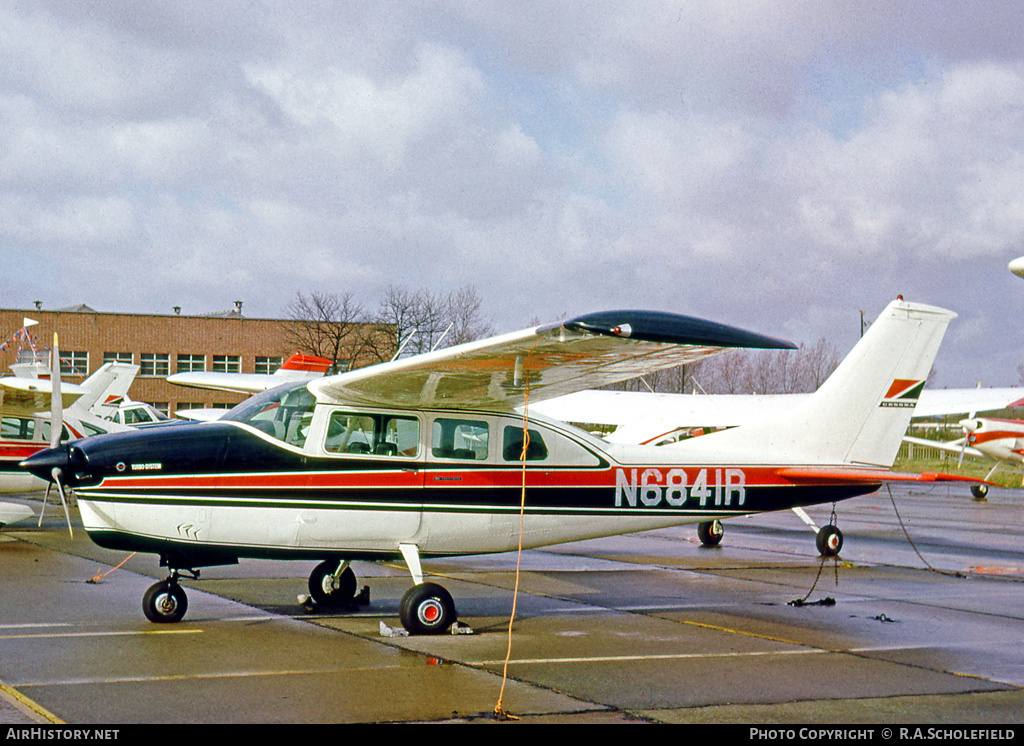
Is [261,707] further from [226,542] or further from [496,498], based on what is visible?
[496,498]

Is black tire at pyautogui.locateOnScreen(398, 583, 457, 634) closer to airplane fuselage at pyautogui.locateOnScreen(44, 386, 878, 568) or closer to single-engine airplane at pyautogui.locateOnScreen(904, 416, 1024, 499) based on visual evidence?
airplane fuselage at pyautogui.locateOnScreen(44, 386, 878, 568)

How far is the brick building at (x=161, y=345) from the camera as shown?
6200 centimetres

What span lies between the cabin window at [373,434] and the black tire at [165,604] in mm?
1893

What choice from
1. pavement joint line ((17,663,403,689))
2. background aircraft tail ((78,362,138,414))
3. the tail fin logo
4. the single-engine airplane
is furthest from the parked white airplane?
the single-engine airplane

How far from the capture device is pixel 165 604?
874 cm

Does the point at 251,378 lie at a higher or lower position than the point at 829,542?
higher

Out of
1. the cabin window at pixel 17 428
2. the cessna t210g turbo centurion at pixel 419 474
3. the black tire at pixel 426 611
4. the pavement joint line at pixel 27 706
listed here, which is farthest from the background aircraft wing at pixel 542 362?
the cabin window at pixel 17 428

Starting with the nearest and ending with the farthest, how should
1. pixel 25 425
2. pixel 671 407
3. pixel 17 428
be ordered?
pixel 17 428, pixel 25 425, pixel 671 407

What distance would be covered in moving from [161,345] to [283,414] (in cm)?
5901

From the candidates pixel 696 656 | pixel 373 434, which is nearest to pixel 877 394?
pixel 696 656

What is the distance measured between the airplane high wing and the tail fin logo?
11.9 meters

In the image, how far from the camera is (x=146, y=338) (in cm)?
6384

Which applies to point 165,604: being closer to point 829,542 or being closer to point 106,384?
point 829,542

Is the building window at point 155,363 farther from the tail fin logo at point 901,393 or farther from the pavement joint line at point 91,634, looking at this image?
the tail fin logo at point 901,393
